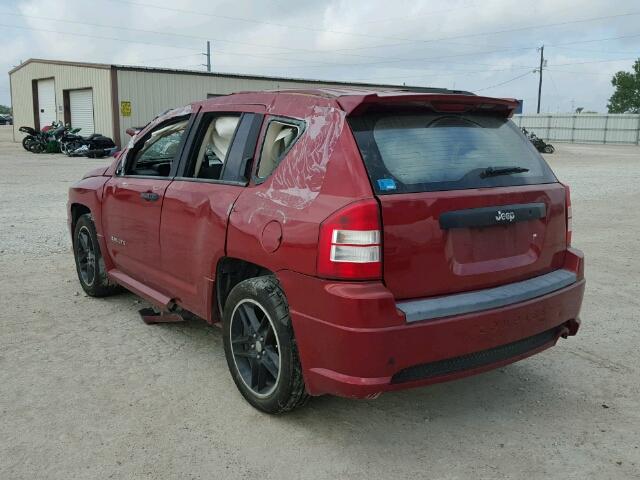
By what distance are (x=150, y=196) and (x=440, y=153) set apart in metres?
2.14

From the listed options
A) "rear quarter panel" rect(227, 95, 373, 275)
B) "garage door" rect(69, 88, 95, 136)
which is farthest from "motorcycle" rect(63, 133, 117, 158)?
"rear quarter panel" rect(227, 95, 373, 275)

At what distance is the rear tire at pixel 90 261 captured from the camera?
5.35m

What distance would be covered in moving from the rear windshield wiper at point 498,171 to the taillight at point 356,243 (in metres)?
0.75

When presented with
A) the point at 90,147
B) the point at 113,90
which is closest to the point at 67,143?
the point at 90,147

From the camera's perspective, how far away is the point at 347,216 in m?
2.80

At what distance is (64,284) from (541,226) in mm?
4539

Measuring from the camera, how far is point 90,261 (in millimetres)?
5496

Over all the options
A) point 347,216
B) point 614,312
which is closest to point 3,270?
point 347,216

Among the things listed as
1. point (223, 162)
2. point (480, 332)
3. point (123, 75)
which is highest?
point (123, 75)

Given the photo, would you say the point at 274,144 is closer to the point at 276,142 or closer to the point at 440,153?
the point at 276,142

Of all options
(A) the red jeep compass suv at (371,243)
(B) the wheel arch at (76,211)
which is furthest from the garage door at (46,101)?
(A) the red jeep compass suv at (371,243)

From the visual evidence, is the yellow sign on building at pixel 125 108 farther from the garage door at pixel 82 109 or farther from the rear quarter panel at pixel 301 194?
the rear quarter panel at pixel 301 194

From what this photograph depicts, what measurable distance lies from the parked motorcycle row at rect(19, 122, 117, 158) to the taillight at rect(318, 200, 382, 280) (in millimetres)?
24733

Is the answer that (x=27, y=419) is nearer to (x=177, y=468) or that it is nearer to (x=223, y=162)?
(x=177, y=468)
